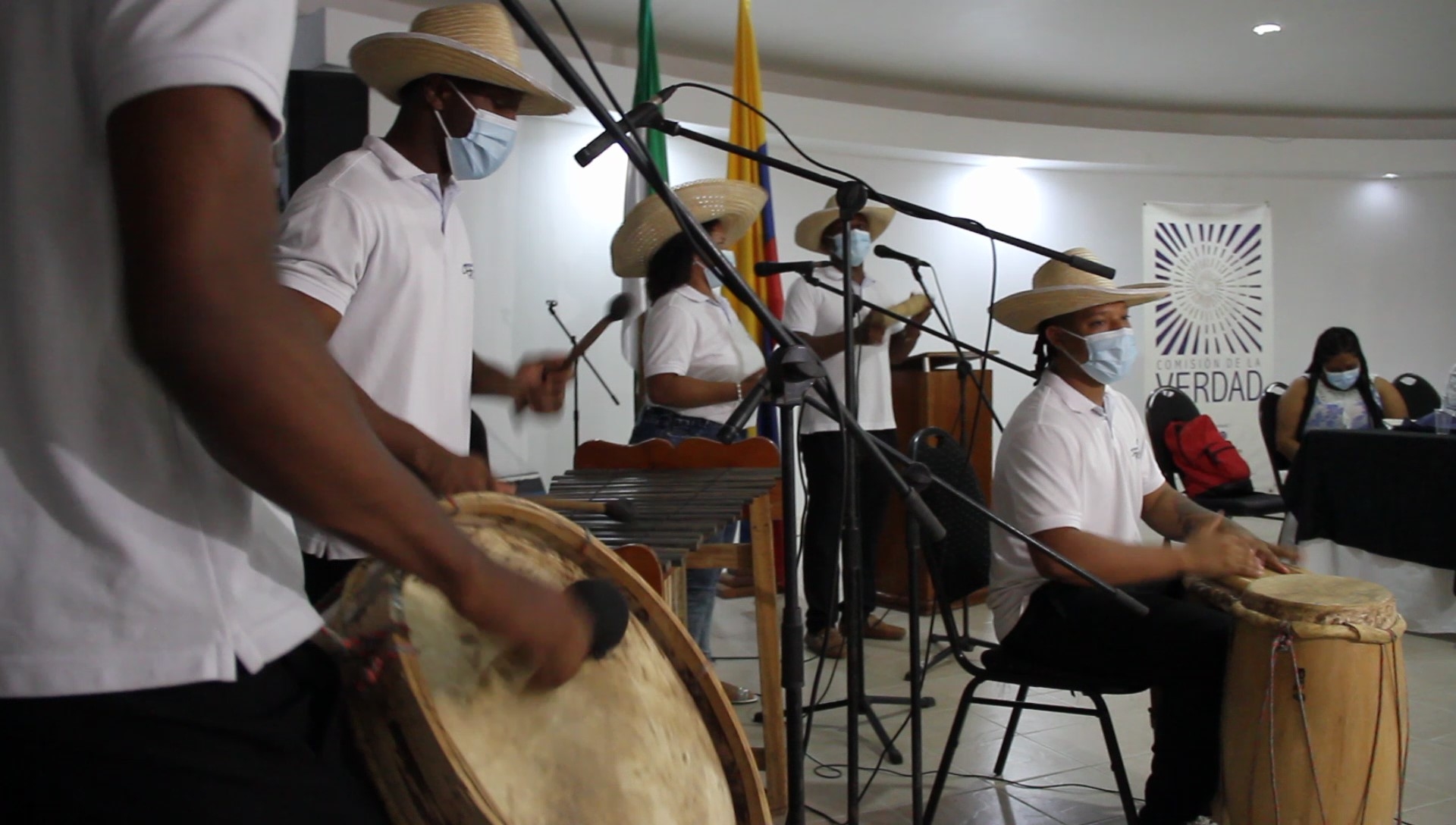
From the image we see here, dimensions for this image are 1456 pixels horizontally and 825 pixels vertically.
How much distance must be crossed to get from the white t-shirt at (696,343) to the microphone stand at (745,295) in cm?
173

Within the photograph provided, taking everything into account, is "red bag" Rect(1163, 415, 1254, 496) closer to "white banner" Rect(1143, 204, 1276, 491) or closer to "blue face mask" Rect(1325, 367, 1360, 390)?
"blue face mask" Rect(1325, 367, 1360, 390)

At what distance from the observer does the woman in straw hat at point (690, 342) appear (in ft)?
A: 11.2

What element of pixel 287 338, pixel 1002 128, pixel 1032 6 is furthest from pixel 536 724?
pixel 1002 128

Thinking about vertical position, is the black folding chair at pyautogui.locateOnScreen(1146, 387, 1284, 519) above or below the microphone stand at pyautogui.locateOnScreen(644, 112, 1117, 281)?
below

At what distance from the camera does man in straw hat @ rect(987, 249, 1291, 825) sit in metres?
2.36

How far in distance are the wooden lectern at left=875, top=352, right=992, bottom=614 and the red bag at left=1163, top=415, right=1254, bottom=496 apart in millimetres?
1311

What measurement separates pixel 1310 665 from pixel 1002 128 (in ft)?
22.3

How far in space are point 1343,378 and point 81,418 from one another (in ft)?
20.1

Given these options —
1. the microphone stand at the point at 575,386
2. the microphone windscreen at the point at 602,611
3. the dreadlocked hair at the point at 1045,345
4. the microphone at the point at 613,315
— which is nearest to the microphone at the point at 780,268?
the microphone at the point at 613,315

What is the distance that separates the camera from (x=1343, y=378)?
5.65 m

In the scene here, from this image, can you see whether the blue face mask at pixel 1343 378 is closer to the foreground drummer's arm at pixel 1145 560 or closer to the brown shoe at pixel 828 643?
the brown shoe at pixel 828 643

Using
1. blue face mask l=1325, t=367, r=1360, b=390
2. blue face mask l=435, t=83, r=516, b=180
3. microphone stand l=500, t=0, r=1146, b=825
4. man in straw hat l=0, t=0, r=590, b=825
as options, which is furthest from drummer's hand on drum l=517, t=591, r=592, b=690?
blue face mask l=1325, t=367, r=1360, b=390

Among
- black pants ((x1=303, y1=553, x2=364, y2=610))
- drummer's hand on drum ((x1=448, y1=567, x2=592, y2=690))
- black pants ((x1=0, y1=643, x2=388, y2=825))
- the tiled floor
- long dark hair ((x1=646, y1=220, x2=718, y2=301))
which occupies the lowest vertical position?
the tiled floor

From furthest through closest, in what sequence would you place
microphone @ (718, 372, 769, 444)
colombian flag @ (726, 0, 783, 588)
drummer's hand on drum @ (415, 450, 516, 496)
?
colombian flag @ (726, 0, 783, 588) → microphone @ (718, 372, 769, 444) → drummer's hand on drum @ (415, 450, 516, 496)
